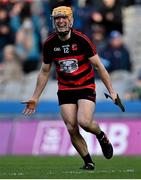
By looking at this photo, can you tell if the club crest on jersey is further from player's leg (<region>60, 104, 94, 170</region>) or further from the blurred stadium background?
the blurred stadium background

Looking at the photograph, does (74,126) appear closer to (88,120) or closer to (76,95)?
(88,120)

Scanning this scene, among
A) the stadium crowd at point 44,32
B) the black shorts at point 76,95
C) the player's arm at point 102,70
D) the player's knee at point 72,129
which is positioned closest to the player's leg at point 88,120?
the black shorts at point 76,95

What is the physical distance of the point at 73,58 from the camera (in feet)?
36.8

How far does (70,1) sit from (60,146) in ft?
14.7

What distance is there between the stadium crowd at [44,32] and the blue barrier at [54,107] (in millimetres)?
1371

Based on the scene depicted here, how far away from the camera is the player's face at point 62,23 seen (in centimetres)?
1105

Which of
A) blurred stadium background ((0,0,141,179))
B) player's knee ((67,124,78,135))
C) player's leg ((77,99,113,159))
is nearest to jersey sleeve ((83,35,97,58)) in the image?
player's leg ((77,99,113,159))

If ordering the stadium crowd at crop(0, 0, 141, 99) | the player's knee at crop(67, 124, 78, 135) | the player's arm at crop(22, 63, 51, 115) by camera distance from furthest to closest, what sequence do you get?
the stadium crowd at crop(0, 0, 141, 99), the player's arm at crop(22, 63, 51, 115), the player's knee at crop(67, 124, 78, 135)

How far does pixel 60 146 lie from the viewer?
17.5m

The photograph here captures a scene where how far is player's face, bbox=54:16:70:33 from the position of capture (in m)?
11.1

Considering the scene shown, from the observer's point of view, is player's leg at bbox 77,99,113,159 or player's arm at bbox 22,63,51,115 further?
player's arm at bbox 22,63,51,115

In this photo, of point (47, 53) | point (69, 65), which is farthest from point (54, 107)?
point (69, 65)

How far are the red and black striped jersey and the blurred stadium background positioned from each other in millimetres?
5976

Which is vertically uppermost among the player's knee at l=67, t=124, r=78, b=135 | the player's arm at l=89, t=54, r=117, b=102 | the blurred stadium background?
the player's arm at l=89, t=54, r=117, b=102
